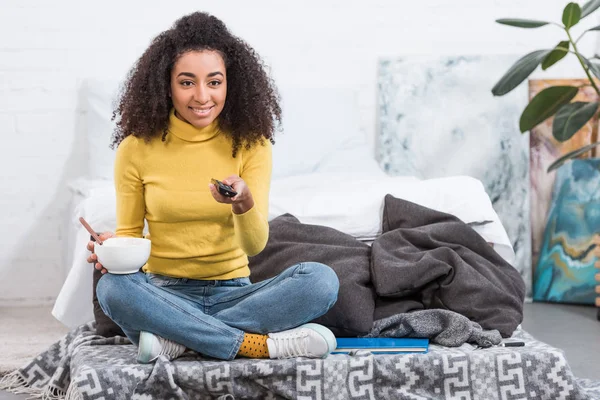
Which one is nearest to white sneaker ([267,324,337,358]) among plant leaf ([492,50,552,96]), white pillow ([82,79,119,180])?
plant leaf ([492,50,552,96])

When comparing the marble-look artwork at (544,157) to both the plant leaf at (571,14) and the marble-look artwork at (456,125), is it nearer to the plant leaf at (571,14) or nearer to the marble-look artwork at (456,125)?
the marble-look artwork at (456,125)

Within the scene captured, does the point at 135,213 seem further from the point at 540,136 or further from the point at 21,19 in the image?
the point at 540,136

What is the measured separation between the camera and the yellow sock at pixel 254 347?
78.6 inches

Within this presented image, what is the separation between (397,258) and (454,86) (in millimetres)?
1650

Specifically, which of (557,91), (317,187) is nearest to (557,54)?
(557,91)

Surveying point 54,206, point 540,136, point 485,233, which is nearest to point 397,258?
point 485,233

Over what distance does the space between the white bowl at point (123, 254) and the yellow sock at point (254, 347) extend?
0.95ft

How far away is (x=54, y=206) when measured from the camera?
147 inches

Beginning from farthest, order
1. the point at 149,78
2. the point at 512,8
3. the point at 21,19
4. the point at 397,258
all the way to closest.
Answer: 1. the point at 512,8
2. the point at 21,19
3. the point at 397,258
4. the point at 149,78

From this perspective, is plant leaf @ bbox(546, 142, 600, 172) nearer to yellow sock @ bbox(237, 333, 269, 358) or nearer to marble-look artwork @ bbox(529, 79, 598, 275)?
marble-look artwork @ bbox(529, 79, 598, 275)

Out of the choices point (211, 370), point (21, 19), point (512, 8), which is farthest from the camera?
point (512, 8)

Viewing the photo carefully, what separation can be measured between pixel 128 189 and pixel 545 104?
1755 mm

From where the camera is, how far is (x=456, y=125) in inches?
148

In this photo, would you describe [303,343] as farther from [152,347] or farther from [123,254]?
[123,254]
